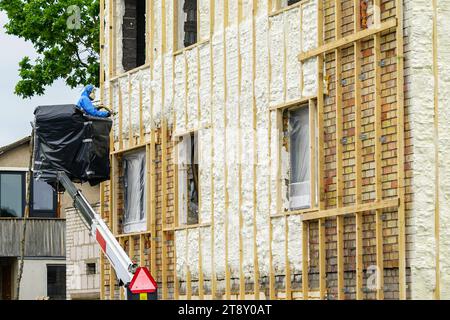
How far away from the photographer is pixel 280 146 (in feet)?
75.3

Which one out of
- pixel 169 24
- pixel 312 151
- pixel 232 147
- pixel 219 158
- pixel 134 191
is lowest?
pixel 134 191

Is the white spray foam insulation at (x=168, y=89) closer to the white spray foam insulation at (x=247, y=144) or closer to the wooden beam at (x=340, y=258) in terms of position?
the white spray foam insulation at (x=247, y=144)

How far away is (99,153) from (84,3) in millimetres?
19073

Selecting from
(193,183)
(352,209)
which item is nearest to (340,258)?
(352,209)

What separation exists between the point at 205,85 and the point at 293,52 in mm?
2924

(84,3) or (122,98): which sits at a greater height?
(84,3)

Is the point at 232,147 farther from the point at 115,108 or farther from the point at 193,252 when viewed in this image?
the point at 115,108

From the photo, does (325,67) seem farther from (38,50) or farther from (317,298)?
(38,50)

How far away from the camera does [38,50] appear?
4556 centimetres

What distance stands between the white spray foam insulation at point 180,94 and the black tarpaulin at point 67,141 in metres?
1.96

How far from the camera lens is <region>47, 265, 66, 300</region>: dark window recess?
1842 inches

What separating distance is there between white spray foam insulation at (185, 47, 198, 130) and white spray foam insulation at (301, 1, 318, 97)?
11.7 feet

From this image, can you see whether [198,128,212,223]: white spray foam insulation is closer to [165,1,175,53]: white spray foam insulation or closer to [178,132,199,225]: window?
[178,132,199,225]: window
